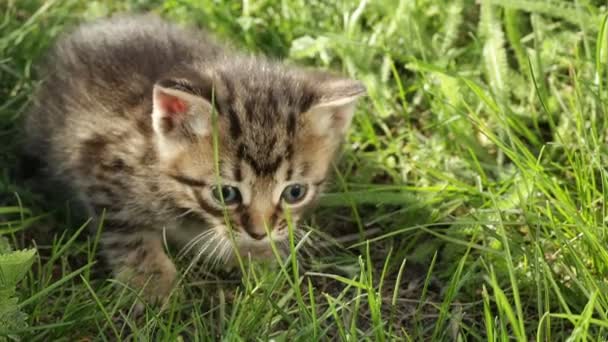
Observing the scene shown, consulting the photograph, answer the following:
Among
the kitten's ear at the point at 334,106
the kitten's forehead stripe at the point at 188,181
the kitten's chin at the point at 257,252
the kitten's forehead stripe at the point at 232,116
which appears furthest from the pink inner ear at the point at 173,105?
the kitten's chin at the point at 257,252

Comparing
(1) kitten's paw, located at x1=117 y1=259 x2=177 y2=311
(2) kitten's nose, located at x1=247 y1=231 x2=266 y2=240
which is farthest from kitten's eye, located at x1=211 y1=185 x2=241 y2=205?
(1) kitten's paw, located at x1=117 y1=259 x2=177 y2=311

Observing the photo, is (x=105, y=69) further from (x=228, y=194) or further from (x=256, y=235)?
(x=256, y=235)

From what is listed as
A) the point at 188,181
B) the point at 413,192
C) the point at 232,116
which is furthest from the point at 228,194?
the point at 413,192

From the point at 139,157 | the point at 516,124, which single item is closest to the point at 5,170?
the point at 139,157

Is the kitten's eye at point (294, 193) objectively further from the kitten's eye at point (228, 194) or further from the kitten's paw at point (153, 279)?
the kitten's paw at point (153, 279)

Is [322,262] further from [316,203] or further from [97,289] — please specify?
[97,289]

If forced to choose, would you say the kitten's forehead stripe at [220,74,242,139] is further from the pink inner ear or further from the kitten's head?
the pink inner ear
